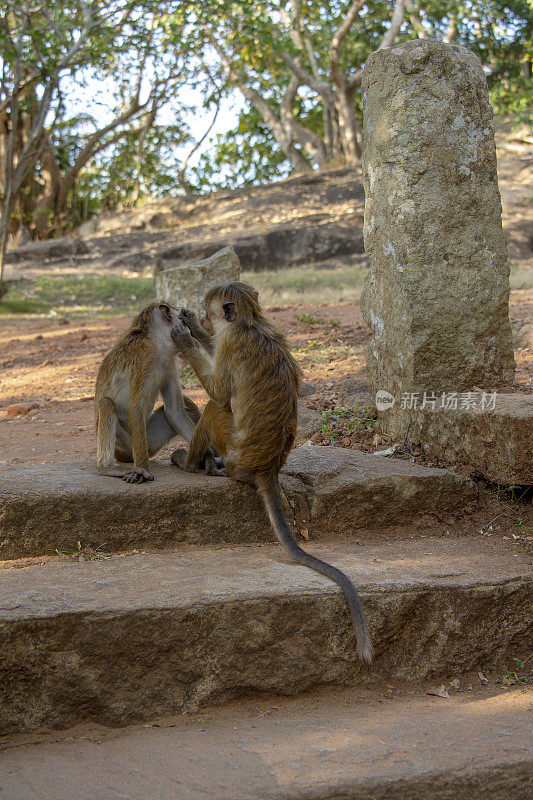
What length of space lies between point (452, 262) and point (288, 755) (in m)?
3.57

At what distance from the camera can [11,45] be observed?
11727mm

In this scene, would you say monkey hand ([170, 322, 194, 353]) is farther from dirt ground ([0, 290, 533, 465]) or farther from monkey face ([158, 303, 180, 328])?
dirt ground ([0, 290, 533, 465])

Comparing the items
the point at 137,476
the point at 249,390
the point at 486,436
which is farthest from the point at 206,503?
the point at 486,436

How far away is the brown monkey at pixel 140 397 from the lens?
494 cm

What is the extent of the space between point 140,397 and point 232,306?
32.9 inches

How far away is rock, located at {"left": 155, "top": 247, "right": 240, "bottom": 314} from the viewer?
28.3 ft

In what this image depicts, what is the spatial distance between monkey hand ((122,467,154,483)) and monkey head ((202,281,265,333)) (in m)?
0.98

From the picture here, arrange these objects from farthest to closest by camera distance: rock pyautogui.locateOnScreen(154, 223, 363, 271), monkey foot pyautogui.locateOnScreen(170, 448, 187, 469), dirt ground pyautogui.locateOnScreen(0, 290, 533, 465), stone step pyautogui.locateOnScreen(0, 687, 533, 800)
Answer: rock pyautogui.locateOnScreen(154, 223, 363, 271)
dirt ground pyautogui.locateOnScreen(0, 290, 533, 465)
monkey foot pyautogui.locateOnScreen(170, 448, 187, 469)
stone step pyautogui.locateOnScreen(0, 687, 533, 800)

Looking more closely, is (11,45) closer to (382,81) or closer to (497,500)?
(382,81)

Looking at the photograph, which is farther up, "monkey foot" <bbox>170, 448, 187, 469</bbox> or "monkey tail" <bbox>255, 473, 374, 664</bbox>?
"monkey foot" <bbox>170, 448, 187, 469</bbox>

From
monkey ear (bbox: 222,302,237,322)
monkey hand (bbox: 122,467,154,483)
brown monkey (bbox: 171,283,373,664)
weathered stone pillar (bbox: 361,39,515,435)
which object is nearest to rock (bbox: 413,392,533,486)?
weathered stone pillar (bbox: 361,39,515,435)

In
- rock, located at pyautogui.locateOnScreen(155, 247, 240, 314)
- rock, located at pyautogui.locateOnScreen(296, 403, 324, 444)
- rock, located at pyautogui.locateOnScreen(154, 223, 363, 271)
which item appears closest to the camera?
rock, located at pyautogui.locateOnScreen(296, 403, 324, 444)

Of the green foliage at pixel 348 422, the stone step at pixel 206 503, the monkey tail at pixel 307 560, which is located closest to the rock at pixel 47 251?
the green foliage at pixel 348 422

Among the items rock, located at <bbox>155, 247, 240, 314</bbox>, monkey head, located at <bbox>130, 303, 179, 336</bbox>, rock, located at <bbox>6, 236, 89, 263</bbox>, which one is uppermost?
rock, located at <bbox>6, 236, 89, 263</bbox>
